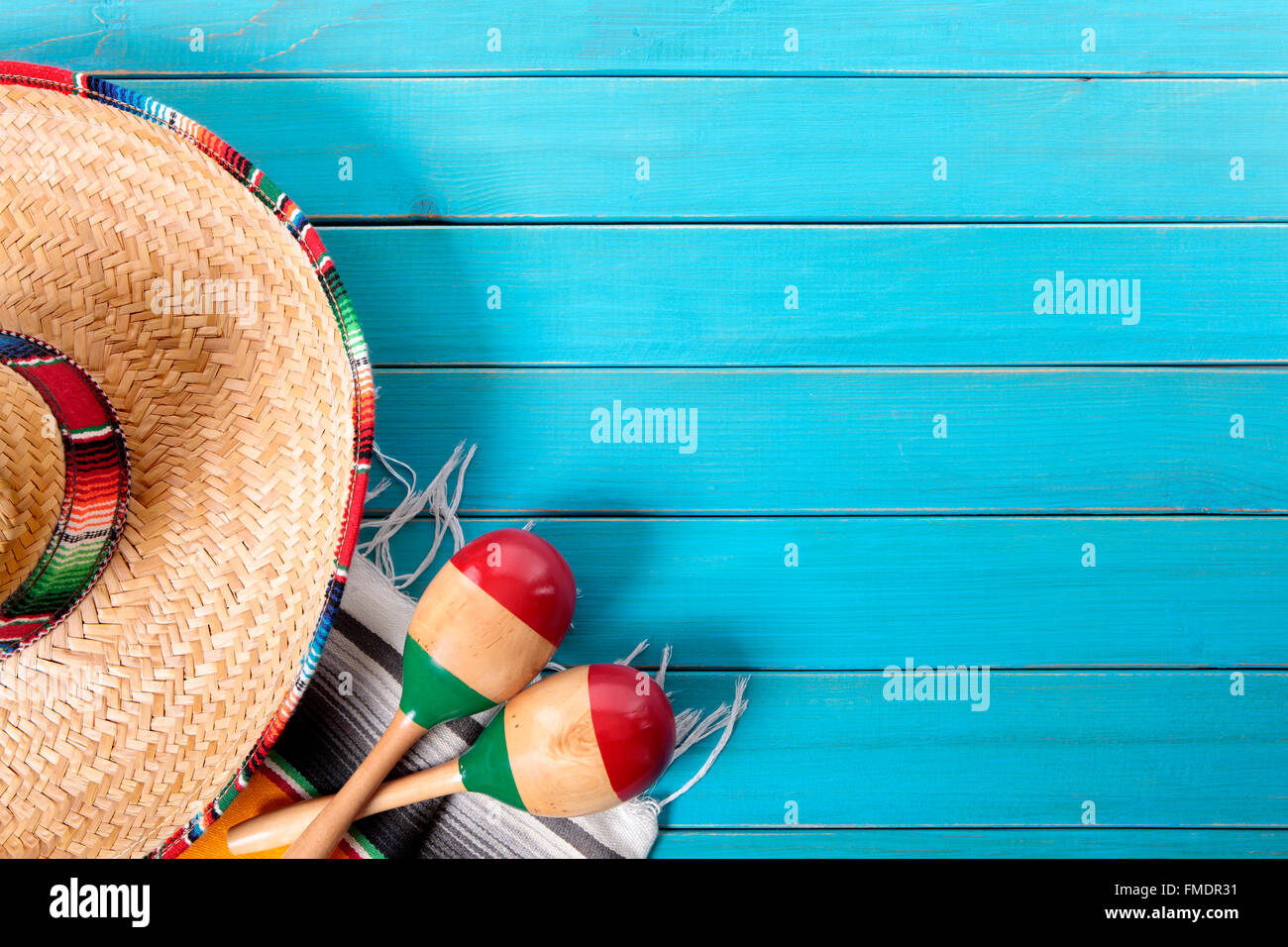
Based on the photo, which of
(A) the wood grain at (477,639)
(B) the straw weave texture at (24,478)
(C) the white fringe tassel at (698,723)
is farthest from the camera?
(C) the white fringe tassel at (698,723)

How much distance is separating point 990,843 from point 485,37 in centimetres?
79

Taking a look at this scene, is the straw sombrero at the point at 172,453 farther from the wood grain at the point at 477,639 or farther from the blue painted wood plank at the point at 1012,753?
the blue painted wood plank at the point at 1012,753

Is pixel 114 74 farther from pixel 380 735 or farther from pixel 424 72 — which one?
pixel 380 735

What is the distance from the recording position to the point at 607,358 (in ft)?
2.24

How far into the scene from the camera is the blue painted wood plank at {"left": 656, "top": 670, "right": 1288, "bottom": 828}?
66 centimetres

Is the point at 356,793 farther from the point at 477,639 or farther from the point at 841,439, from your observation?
the point at 841,439

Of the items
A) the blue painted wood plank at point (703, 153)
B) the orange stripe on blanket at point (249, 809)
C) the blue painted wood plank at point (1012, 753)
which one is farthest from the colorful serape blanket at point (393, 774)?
the blue painted wood plank at point (703, 153)

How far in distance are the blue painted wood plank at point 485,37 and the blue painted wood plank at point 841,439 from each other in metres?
0.27

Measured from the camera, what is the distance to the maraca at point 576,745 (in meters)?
0.52

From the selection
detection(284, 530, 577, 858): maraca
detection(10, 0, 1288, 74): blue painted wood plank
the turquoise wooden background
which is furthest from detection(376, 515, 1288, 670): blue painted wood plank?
detection(10, 0, 1288, 74): blue painted wood plank

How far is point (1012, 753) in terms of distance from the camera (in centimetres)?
67

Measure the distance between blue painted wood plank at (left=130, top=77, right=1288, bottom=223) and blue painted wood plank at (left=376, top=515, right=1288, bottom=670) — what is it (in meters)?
0.26

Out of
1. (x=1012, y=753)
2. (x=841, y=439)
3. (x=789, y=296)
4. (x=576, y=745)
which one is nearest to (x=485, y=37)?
(x=789, y=296)
